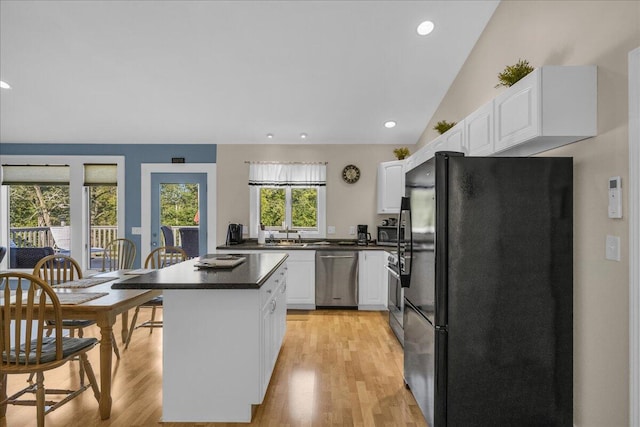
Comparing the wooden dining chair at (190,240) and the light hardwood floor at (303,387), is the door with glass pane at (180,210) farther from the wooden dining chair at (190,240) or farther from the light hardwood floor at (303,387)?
the light hardwood floor at (303,387)

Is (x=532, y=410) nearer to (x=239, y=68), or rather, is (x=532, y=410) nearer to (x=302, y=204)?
(x=239, y=68)

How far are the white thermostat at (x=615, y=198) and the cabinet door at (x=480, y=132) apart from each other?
0.81 metres

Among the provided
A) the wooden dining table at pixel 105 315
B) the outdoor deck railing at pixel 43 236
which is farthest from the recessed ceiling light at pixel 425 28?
the outdoor deck railing at pixel 43 236

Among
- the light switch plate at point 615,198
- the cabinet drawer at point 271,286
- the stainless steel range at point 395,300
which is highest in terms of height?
the light switch plate at point 615,198

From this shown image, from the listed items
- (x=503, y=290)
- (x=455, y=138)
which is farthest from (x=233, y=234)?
(x=503, y=290)

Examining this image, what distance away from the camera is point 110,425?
7.73 ft

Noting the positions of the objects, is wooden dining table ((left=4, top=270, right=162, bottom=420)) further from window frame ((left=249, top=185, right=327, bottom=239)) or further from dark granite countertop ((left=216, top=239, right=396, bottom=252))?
window frame ((left=249, top=185, right=327, bottom=239))

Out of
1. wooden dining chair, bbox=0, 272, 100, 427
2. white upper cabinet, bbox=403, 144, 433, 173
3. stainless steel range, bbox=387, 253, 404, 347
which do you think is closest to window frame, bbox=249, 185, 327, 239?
white upper cabinet, bbox=403, 144, 433, 173

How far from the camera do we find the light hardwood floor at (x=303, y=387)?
2.45 meters

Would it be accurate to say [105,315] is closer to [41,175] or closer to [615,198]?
[615,198]

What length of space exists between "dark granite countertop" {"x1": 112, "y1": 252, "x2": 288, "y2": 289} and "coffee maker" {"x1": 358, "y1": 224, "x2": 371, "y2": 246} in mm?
2596

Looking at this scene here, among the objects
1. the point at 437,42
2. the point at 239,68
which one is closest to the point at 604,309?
the point at 437,42

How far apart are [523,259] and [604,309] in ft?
1.42

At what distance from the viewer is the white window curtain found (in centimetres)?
574
